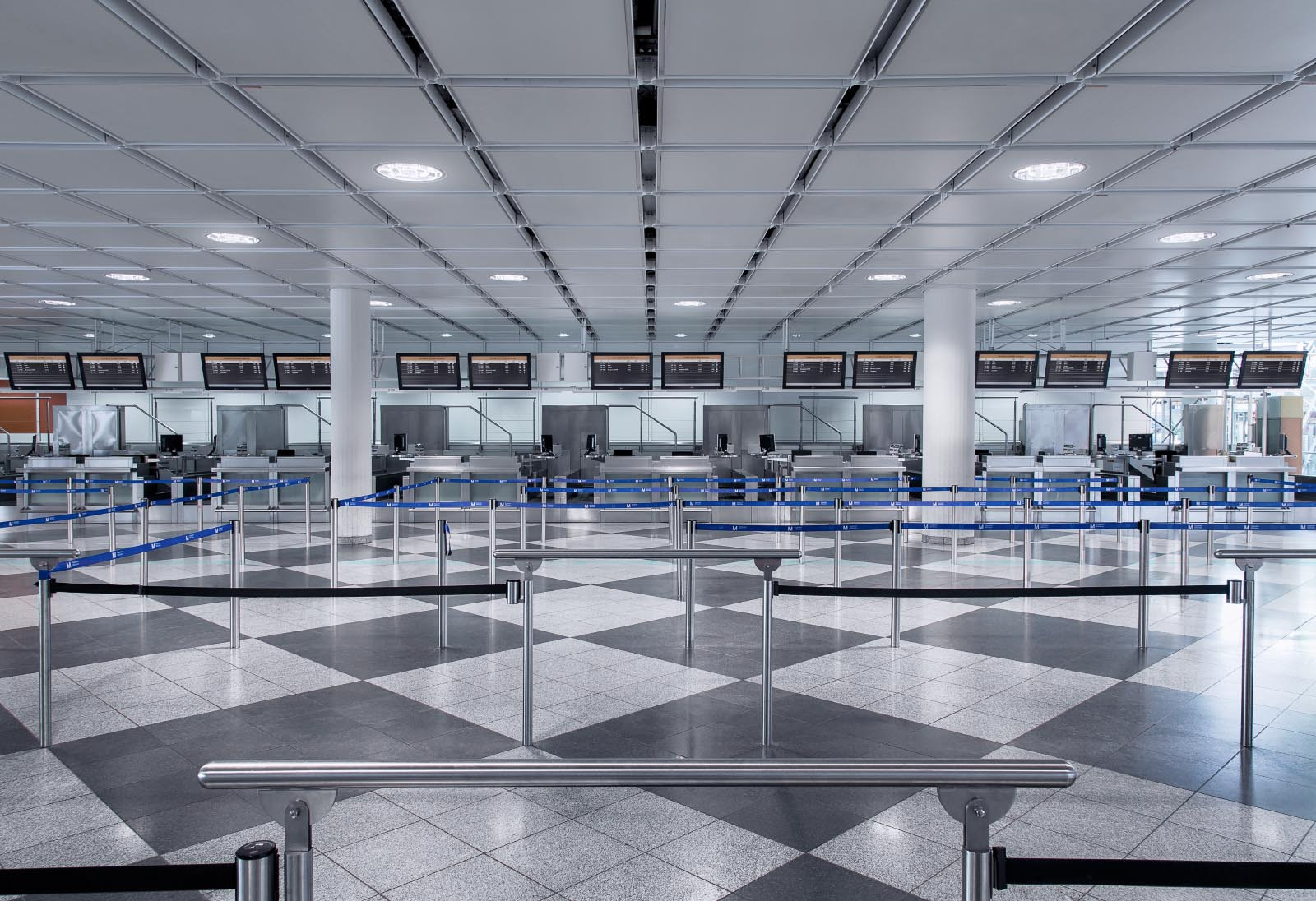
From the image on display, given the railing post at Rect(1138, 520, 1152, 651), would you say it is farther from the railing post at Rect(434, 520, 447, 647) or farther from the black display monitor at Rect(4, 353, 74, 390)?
the black display monitor at Rect(4, 353, 74, 390)

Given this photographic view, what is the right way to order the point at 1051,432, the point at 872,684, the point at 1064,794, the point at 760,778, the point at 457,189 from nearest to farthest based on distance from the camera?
1. the point at 760,778
2. the point at 1064,794
3. the point at 872,684
4. the point at 457,189
5. the point at 1051,432

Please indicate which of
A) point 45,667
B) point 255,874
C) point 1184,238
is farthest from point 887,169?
point 255,874

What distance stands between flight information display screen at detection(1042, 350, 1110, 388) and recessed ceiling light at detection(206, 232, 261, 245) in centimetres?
1525

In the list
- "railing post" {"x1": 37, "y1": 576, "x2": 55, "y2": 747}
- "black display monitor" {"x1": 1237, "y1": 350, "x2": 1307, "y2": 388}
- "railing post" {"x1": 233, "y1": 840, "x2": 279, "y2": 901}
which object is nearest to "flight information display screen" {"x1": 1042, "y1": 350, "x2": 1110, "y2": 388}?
"black display monitor" {"x1": 1237, "y1": 350, "x2": 1307, "y2": 388}

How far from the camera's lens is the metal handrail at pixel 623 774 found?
1.57 m

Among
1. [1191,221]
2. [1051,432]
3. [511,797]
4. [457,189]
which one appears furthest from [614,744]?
[1051,432]

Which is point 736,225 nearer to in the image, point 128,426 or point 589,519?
point 589,519

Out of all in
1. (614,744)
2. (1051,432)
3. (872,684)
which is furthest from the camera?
(1051,432)

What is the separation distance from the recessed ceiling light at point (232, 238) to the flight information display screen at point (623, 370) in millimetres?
8367

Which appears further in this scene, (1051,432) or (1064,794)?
(1051,432)

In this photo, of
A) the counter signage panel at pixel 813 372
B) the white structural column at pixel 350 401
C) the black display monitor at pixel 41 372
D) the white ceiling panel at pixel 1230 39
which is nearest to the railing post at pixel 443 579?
the white ceiling panel at pixel 1230 39

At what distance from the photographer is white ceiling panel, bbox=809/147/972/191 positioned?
272 inches

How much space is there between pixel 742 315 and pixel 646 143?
37.4 feet

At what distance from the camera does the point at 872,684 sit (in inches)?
223
